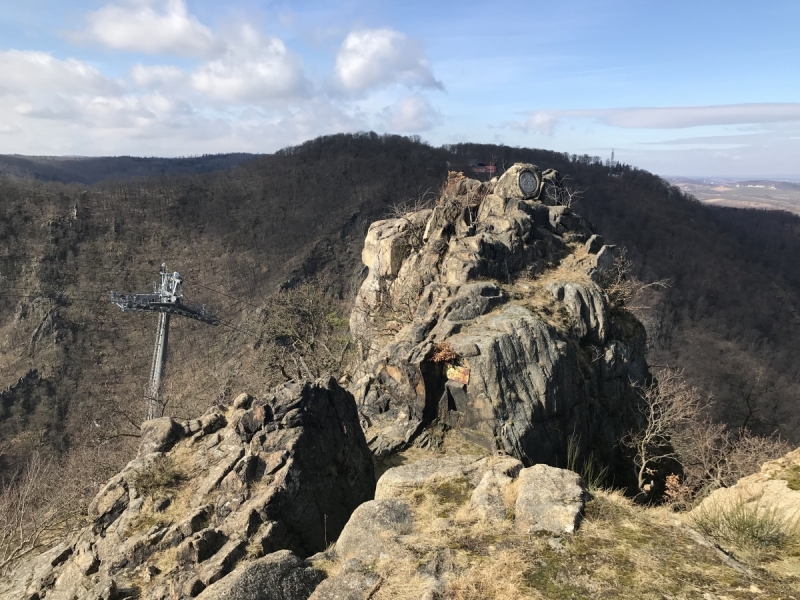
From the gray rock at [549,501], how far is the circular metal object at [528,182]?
16.8m

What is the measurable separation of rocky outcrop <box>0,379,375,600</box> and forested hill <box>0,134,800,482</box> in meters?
12.8

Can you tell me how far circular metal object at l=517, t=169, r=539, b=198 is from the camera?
22.1m

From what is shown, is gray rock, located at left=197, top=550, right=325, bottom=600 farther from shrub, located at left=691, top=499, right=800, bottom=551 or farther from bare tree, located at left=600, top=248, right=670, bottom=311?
bare tree, located at left=600, top=248, right=670, bottom=311

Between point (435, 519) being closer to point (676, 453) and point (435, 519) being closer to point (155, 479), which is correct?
point (155, 479)

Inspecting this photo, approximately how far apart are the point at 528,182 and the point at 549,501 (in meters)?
17.9

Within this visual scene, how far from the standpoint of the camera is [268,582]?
580 centimetres

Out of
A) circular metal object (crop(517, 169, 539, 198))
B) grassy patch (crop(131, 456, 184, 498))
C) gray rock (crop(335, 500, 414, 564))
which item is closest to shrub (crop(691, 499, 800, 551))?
gray rock (crop(335, 500, 414, 564))

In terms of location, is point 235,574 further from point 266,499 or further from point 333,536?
point 333,536

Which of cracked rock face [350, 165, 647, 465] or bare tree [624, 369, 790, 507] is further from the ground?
cracked rock face [350, 165, 647, 465]

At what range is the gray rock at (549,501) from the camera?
20.4 feet

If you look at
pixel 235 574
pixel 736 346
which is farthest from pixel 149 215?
pixel 736 346

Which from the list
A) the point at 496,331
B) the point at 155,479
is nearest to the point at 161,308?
the point at 155,479

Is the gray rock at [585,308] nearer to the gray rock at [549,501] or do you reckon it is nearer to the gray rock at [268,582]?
the gray rock at [549,501]

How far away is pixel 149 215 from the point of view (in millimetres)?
78062
